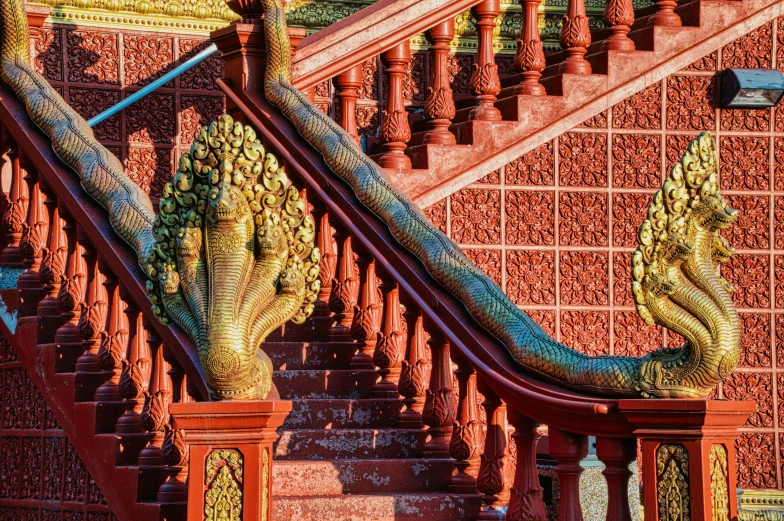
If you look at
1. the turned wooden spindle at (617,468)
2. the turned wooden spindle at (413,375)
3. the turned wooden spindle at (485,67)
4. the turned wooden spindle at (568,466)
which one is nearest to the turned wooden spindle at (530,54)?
the turned wooden spindle at (485,67)

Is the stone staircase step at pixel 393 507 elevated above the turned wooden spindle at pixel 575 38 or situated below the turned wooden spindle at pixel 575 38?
below

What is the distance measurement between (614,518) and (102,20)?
6.22 meters

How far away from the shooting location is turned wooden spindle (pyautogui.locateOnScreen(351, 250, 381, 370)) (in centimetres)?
683

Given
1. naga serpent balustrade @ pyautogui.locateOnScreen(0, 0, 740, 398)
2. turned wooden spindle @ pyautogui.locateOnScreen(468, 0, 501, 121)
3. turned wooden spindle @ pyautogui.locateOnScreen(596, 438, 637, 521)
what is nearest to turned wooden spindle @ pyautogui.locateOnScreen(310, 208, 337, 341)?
naga serpent balustrade @ pyautogui.locateOnScreen(0, 0, 740, 398)

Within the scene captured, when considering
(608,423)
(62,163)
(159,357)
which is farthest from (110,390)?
(608,423)

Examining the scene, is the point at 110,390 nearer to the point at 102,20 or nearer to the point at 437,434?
the point at 437,434

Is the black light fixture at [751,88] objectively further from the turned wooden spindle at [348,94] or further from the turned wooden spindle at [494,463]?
the turned wooden spindle at [494,463]

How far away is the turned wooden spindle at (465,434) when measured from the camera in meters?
5.62

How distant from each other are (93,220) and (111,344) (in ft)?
1.76

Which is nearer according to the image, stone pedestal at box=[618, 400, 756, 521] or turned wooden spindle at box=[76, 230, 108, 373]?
stone pedestal at box=[618, 400, 756, 521]

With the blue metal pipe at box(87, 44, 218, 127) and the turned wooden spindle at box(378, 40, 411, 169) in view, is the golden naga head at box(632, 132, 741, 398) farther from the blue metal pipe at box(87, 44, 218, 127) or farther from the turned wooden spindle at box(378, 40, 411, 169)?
the blue metal pipe at box(87, 44, 218, 127)

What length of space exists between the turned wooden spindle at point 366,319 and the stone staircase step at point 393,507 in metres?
1.30

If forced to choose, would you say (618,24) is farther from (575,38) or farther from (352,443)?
(352,443)

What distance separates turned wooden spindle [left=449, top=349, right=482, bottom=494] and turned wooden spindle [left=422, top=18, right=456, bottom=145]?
2.57 meters
